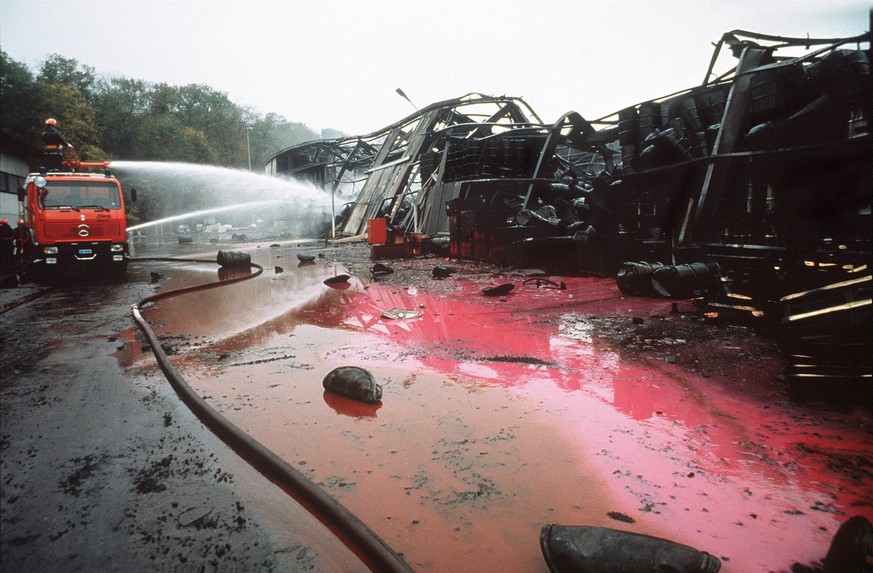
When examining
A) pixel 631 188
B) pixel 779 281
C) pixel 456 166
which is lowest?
pixel 779 281

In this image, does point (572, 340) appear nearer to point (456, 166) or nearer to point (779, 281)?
point (779, 281)

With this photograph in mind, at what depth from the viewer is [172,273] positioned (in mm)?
11688

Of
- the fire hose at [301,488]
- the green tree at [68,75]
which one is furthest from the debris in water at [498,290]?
the green tree at [68,75]

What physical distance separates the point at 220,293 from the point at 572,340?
6.40 metres

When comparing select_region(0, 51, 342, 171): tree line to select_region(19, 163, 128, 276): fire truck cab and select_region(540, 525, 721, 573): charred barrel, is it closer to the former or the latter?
select_region(19, 163, 128, 276): fire truck cab

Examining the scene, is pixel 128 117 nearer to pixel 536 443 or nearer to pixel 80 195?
pixel 80 195

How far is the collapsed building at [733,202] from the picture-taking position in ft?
14.5

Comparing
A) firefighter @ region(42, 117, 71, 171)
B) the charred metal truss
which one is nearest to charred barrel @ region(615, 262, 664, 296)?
the charred metal truss

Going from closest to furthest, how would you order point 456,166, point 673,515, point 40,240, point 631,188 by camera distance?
1. point 673,515
2. point 631,188
3. point 40,240
4. point 456,166

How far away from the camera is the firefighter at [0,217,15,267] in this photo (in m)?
13.6

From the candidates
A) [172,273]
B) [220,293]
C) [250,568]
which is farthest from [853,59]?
[172,273]

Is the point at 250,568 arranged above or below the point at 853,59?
below

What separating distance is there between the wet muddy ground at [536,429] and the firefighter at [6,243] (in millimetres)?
12273

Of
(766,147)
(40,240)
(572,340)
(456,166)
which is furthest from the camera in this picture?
(456,166)
